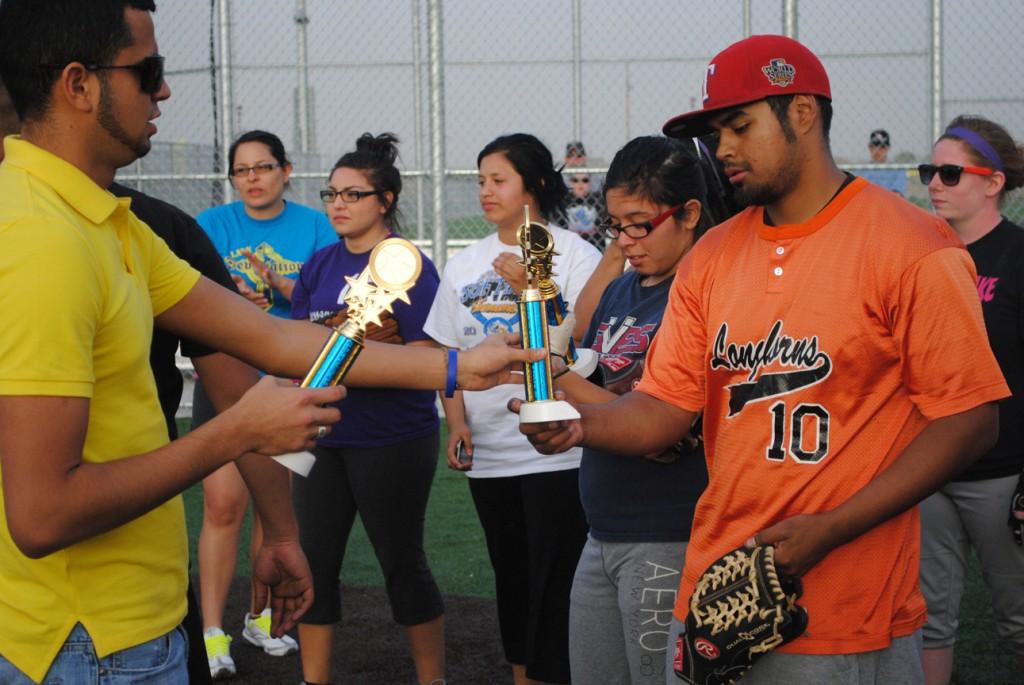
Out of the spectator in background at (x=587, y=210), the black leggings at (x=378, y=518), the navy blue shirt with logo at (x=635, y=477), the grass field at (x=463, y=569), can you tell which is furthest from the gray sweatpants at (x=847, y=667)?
the spectator in background at (x=587, y=210)

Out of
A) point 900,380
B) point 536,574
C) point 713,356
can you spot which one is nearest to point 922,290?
point 900,380

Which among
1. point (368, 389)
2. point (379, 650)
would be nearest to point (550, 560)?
point (368, 389)

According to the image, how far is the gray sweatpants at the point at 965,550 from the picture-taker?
4.43 meters

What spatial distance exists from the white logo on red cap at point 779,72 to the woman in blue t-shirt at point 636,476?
1045mm

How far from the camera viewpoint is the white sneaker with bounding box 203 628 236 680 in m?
5.45

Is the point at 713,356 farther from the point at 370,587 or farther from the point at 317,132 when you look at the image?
the point at 317,132

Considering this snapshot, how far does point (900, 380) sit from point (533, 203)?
9.01ft

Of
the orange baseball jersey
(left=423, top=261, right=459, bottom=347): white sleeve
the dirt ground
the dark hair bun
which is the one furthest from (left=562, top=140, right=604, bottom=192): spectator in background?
the orange baseball jersey

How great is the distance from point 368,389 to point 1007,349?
8.21ft

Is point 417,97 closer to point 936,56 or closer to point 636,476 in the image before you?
point 936,56

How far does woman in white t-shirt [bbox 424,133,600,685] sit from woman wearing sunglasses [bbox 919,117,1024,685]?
1.35 meters

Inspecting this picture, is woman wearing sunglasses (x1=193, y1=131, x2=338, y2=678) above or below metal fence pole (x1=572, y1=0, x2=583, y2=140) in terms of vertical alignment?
below

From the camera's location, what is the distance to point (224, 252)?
20.9 feet

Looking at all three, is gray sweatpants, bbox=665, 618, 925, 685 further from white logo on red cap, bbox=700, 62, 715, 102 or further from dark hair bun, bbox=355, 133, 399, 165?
dark hair bun, bbox=355, 133, 399, 165
